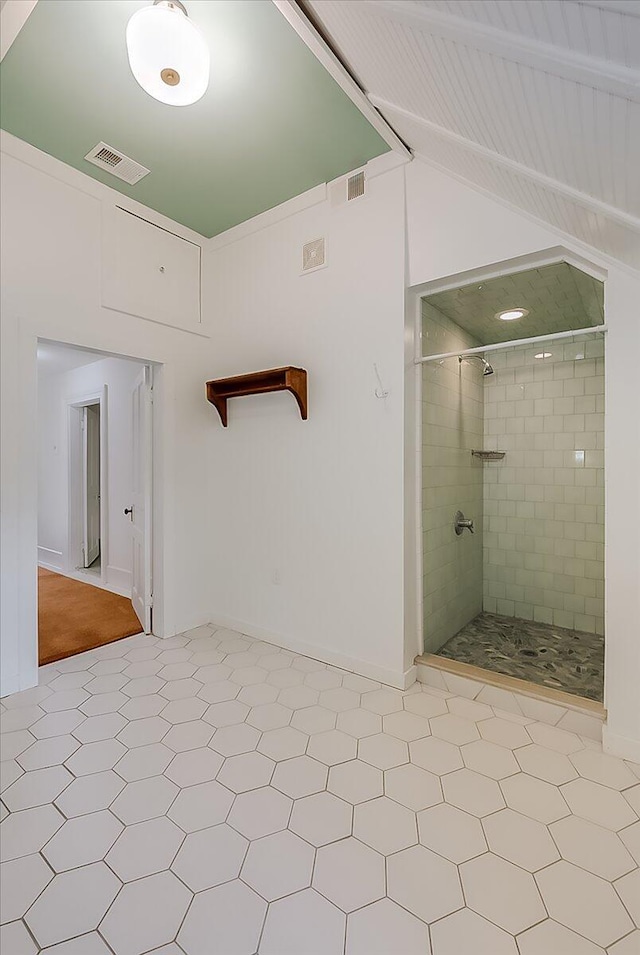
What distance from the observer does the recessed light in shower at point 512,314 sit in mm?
2561

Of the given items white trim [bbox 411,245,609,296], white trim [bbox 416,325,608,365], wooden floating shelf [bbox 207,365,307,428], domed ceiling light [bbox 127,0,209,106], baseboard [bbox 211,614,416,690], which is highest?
domed ceiling light [bbox 127,0,209,106]

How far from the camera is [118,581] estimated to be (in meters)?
4.40

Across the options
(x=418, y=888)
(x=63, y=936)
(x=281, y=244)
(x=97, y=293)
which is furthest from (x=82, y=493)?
(x=418, y=888)

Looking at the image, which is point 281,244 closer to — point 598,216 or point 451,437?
point 451,437

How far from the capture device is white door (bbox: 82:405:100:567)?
5.21 m

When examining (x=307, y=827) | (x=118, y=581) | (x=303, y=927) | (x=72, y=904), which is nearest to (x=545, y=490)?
(x=307, y=827)

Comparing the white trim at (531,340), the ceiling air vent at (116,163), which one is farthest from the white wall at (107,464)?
the white trim at (531,340)

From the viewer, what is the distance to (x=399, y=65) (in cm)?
141

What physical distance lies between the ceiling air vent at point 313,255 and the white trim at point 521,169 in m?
0.87

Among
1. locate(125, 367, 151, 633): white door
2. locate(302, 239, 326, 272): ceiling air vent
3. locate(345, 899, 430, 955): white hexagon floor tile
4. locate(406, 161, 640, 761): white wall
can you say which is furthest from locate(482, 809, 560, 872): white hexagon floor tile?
locate(302, 239, 326, 272): ceiling air vent

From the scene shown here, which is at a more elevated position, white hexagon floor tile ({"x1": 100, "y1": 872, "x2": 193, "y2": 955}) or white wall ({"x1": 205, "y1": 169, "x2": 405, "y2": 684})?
white wall ({"x1": 205, "y1": 169, "x2": 405, "y2": 684})

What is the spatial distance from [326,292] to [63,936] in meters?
2.95

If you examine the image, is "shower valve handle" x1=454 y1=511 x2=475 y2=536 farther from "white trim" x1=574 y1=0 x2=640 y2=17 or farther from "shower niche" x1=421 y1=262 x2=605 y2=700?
"white trim" x1=574 y1=0 x2=640 y2=17

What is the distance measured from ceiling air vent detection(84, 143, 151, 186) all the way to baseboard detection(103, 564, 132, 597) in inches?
130
